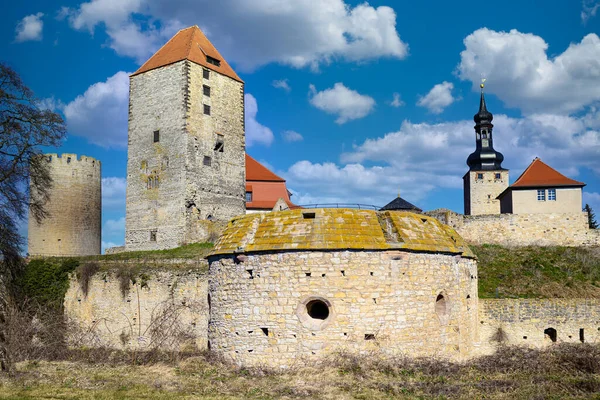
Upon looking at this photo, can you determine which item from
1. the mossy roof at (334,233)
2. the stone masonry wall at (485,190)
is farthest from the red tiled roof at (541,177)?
the mossy roof at (334,233)

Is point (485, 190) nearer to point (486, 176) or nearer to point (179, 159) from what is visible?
point (486, 176)

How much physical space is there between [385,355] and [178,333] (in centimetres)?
797

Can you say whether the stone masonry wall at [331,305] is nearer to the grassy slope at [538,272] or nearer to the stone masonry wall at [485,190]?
the grassy slope at [538,272]

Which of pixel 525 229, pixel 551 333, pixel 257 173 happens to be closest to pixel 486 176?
pixel 525 229

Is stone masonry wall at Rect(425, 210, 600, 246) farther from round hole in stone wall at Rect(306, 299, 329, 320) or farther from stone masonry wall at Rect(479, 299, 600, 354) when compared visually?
round hole in stone wall at Rect(306, 299, 329, 320)

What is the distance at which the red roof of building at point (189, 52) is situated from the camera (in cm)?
4025

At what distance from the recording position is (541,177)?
145 ft

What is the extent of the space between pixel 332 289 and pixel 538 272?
18185 mm

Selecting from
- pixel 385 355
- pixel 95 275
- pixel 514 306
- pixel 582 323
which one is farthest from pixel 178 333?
pixel 582 323

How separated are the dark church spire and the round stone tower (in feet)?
108

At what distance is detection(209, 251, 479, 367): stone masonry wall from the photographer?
48.8ft

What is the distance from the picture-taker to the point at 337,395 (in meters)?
12.8

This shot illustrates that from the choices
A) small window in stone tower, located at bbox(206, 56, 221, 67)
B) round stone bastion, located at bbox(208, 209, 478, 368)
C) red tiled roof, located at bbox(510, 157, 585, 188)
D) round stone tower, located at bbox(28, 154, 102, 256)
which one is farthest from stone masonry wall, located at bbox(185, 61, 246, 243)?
round stone bastion, located at bbox(208, 209, 478, 368)

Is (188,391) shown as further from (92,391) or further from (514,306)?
(514,306)
